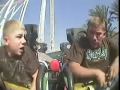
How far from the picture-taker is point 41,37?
2520 mm

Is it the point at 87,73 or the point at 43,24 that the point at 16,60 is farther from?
the point at 87,73

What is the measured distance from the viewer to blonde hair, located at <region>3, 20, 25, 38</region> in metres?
2.57

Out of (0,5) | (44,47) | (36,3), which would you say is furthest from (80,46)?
(0,5)

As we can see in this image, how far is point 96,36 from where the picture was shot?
7.76 ft

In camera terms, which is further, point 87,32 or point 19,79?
point 19,79

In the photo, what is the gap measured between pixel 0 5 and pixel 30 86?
2.12 ft

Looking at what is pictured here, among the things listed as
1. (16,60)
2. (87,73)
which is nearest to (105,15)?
(87,73)

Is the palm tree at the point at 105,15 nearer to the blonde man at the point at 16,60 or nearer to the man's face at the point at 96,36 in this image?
the man's face at the point at 96,36

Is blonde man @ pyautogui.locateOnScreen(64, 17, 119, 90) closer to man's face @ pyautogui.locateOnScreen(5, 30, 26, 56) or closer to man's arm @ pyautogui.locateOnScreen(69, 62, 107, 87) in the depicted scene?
man's arm @ pyautogui.locateOnScreen(69, 62, 107, 87)

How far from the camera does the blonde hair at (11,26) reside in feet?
8.42

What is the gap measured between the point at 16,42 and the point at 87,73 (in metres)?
0.61

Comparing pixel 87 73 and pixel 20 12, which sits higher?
pixel 20 12

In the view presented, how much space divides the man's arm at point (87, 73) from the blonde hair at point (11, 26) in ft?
→ 1.56

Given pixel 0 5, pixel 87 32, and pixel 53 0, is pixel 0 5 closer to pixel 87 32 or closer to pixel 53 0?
pixel 53 0
